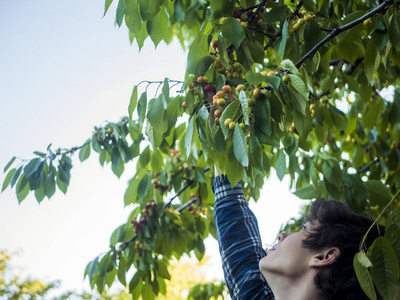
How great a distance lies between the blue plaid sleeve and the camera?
1679mm

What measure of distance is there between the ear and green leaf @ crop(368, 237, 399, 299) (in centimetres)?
37

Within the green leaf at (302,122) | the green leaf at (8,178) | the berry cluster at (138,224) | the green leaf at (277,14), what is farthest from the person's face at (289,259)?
the green leaf at (8,178)

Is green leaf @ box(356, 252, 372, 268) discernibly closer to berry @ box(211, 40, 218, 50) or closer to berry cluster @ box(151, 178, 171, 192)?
berry @ box(211, 40, 218, 50)

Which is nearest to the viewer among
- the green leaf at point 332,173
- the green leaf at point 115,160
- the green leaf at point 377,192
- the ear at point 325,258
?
the ear at point 325,258

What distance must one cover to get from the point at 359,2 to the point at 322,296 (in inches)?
60.3

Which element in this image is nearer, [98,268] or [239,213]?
[239,213]

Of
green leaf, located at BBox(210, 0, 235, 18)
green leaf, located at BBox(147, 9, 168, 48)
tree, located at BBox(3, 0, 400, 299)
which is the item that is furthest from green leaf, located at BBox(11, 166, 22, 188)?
green leaf, located at BBox(210, 0, 235, 18)

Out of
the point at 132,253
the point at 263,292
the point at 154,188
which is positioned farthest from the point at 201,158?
the point at 263,292

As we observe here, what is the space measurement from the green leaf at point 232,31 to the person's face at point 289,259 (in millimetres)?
655

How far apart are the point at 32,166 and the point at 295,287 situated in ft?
4.90

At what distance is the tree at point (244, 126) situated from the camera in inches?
50.3

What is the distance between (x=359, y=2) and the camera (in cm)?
233

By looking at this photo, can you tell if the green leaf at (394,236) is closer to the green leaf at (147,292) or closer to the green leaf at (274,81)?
the green leaf at (274,81)

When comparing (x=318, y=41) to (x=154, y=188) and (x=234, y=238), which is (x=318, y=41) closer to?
(x=234, y=238)
